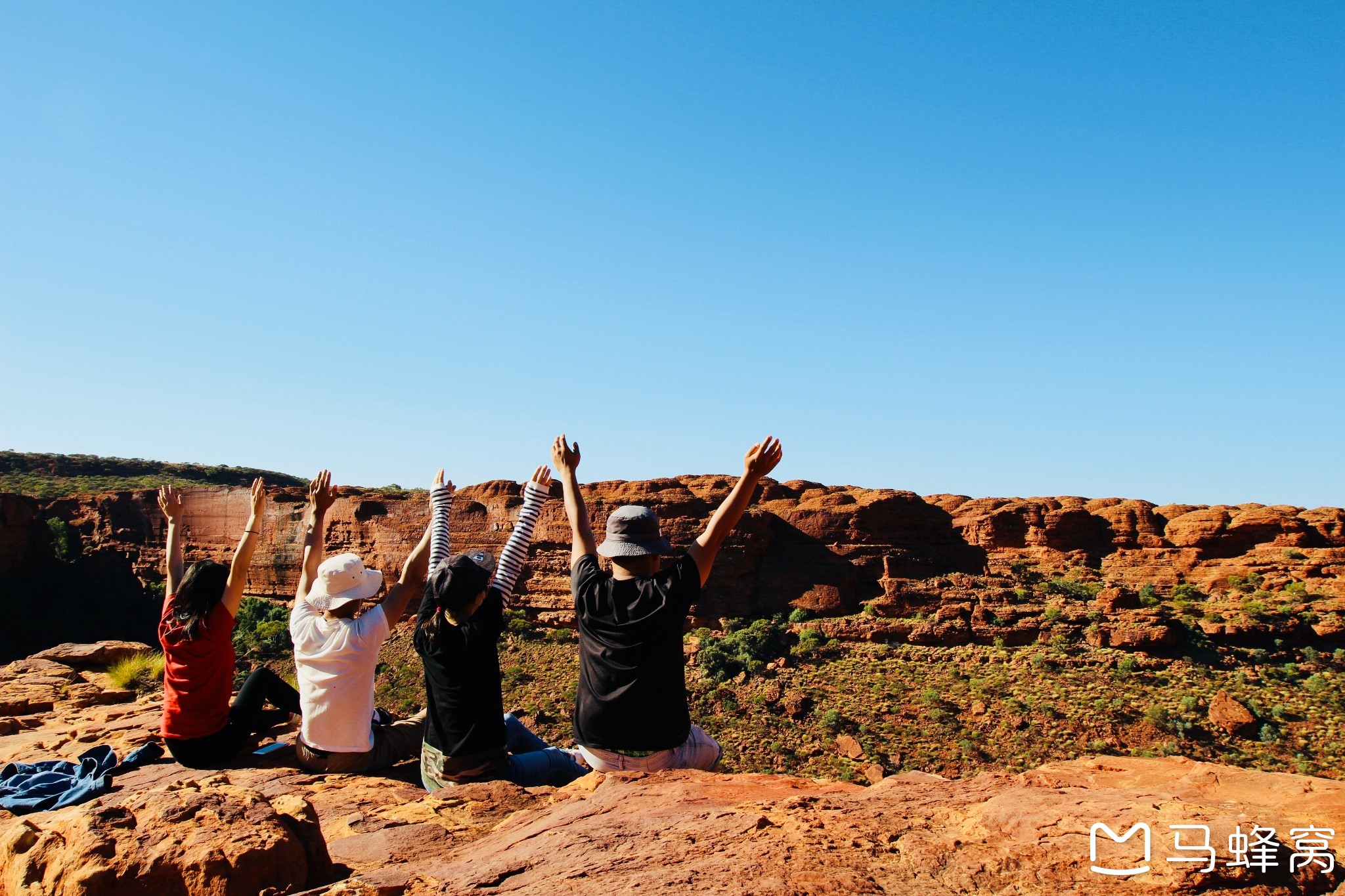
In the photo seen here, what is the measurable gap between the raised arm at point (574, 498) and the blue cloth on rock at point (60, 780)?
3218 millimetres

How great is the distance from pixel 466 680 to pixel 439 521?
4.48ft

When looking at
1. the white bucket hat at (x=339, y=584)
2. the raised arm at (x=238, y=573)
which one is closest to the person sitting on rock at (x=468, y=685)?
the white bucket hat at (x=339, y=584)

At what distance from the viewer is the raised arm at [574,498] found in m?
4.39

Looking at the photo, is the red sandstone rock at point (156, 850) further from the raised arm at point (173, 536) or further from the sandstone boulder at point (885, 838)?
the raised arm at point (173, 536)

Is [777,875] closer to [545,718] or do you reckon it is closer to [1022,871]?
[1022,871]

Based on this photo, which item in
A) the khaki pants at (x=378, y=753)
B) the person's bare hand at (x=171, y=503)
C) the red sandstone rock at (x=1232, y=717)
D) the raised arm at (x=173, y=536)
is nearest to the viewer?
the khaki pants at (x=378, y=753)

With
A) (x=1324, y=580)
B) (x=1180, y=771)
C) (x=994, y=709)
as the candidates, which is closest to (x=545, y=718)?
(x=994, y=709)

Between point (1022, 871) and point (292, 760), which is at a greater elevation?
point (1022, 871)

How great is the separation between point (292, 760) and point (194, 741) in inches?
26.1

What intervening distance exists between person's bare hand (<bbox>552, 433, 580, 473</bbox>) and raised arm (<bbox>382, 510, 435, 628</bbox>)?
101 cm

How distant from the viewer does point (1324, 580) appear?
2281 cm

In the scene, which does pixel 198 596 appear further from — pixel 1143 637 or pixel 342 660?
pixel 1143 637

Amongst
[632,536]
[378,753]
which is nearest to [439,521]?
[378,753]

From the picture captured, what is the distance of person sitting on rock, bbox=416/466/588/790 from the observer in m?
4.66
